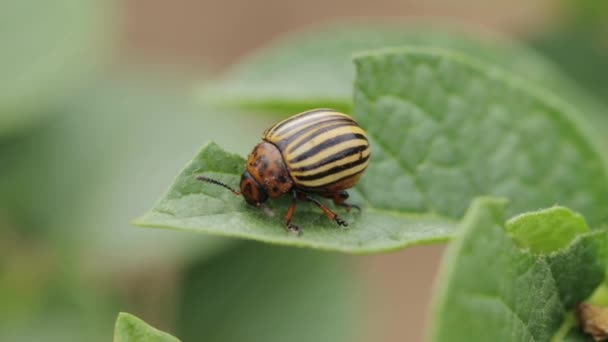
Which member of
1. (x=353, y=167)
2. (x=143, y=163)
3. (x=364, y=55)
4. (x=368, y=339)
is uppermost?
(x=364, y=55)

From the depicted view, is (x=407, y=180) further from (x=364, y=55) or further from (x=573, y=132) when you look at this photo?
(x=573, y=132)

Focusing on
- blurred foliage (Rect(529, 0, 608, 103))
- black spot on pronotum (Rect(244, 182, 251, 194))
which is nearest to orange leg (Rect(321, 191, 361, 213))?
black spot on pronotum (Rect(244, 182, 251, 194))

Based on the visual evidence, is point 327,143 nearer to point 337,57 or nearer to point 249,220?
point 249,220

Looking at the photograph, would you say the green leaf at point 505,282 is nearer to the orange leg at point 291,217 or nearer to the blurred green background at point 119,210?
the orange leg at point 291,217

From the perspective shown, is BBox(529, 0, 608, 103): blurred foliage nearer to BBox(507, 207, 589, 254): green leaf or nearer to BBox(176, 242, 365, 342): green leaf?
BBox(176, 242, 365, 342): green leaf

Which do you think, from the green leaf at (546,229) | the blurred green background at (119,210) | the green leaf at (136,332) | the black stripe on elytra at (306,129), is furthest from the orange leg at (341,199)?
the blurred green background at (119,210)

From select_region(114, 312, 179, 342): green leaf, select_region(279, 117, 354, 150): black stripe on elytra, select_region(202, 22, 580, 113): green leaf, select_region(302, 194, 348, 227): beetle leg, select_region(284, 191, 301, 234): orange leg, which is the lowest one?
select_region(114, 312, 179, 342): green leaf

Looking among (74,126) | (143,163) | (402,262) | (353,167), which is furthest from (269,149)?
(402,262)
